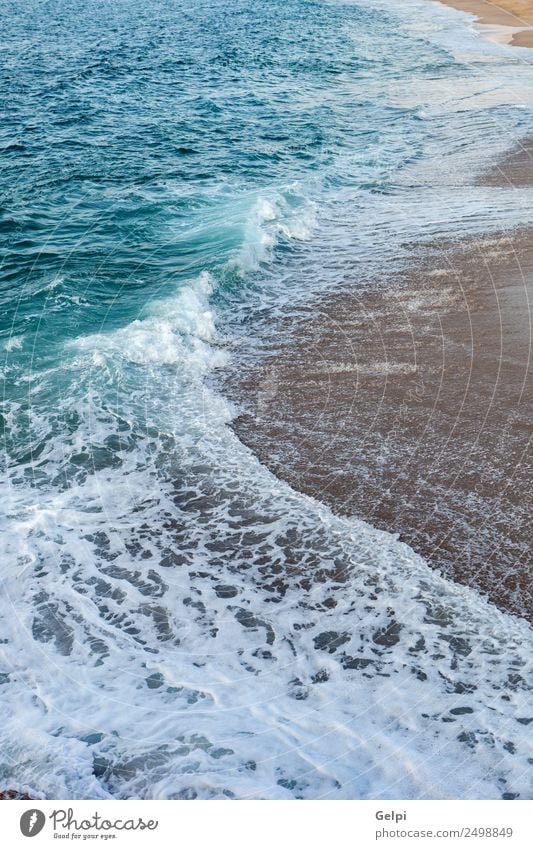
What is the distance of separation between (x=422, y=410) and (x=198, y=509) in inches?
133

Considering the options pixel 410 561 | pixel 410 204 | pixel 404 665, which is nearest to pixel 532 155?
pixel 410 204

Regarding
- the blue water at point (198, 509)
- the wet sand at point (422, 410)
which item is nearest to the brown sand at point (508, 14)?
the blue water at point (198, 509)

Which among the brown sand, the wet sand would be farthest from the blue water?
the brown sand

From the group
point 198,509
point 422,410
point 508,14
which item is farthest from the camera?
point 508,14

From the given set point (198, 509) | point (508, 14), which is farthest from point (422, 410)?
point (508, 14)

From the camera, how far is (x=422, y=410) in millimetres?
10469

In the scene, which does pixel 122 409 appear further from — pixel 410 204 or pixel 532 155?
pixel 532 155

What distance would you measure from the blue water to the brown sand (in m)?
16.4

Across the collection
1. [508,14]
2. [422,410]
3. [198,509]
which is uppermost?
[508,14]

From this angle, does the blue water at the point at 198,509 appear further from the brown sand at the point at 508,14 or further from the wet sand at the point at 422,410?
the brown sand at the point at 508,14

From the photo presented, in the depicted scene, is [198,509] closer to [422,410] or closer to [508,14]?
[422,410]

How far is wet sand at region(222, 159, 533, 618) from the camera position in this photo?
843 centimetres

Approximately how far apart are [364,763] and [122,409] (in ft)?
21.5

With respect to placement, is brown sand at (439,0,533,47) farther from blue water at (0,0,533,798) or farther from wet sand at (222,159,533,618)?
wet sand at (222,159,533,618)
